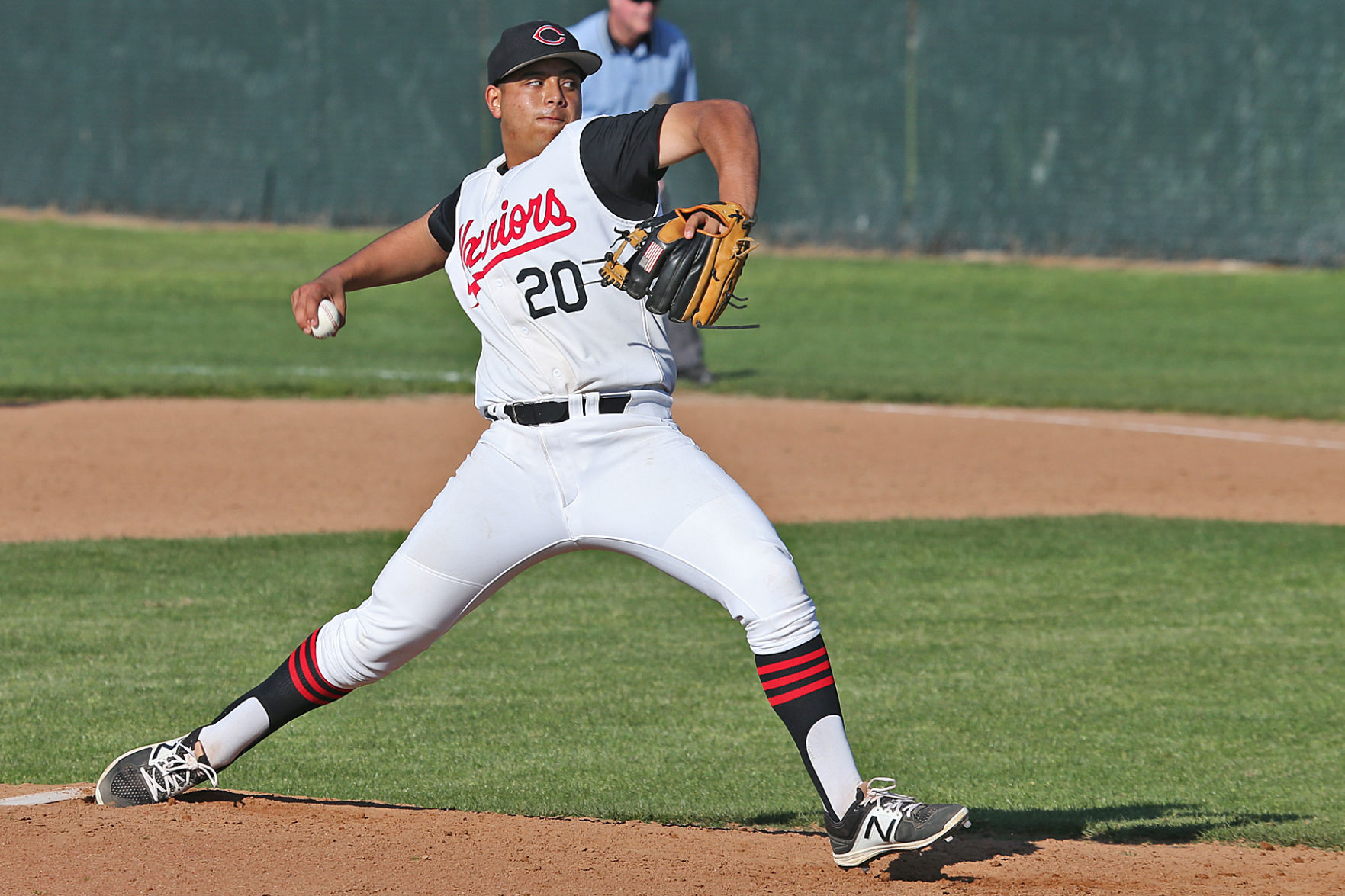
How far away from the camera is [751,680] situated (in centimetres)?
603

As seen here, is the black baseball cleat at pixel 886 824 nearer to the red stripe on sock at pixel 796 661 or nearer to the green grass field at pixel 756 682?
the red stripe on sock at pixel 796 661

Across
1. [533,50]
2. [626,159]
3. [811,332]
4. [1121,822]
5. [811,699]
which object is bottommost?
[1121,822]

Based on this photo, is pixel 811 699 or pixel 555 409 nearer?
pixel 811 699

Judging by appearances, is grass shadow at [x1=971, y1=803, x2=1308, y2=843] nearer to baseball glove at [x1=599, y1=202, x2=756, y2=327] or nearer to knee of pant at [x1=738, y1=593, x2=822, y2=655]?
knee of pant at [x1=738, y1=593, x2=822, y2=655]

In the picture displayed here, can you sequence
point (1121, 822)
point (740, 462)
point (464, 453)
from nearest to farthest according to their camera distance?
point (1121, 822) → point (740, 462) → point (464, 453)

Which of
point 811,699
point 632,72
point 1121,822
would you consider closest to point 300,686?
point 811,699

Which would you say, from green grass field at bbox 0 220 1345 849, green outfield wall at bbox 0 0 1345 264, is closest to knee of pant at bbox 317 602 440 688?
green grass field at bbox 0 220 1345 849

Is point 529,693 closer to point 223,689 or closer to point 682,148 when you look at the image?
point 223,689

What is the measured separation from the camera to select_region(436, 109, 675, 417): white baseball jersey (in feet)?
12.8

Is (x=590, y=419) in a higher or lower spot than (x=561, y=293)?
lower

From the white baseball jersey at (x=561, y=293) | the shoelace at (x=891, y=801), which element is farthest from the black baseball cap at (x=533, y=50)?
the shoelace at (x=891, y=801)

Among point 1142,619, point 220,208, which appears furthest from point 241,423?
point 220,208

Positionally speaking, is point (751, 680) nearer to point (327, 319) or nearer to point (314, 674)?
point (314, 674)

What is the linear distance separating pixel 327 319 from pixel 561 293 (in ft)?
2.02
